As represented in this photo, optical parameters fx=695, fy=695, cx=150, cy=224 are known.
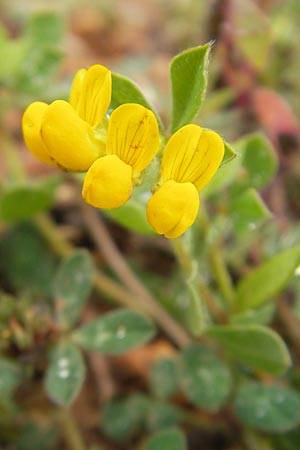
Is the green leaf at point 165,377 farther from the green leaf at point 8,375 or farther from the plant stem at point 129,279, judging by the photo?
the green leaf at point 8,375

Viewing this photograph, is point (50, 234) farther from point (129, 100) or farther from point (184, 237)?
point (129, 100)

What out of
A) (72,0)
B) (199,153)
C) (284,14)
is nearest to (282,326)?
(199,153)

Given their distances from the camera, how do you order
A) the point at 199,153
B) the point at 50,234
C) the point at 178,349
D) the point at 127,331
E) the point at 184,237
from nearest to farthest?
1. the point at 199,153
2. the point at 184,237
3. the point at 127,331
4. the point at 178,349
5. the point at 50,234

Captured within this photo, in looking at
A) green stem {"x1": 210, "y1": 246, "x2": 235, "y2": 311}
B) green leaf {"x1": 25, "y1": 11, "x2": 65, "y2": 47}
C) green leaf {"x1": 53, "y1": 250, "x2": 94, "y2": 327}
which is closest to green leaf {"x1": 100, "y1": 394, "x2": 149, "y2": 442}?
green leaf {"x1": 53, "y1": 250, "x2": 94, "y2": 327}

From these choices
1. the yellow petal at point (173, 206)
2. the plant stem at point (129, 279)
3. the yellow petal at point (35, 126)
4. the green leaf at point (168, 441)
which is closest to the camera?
the yellow petal at point (173, 206)

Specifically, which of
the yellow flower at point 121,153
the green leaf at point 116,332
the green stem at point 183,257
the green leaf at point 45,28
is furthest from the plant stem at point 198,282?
the green leaf at point 45,28

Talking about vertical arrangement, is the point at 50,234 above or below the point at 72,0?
below
